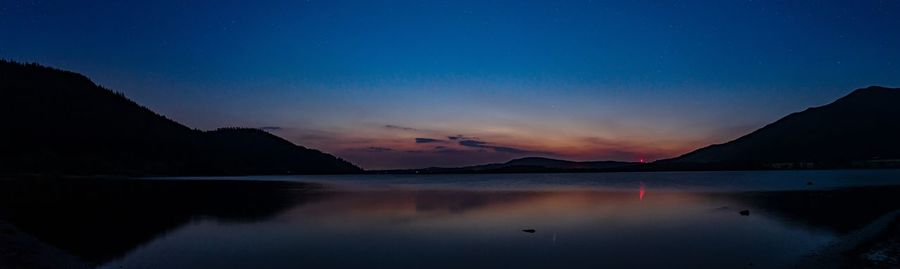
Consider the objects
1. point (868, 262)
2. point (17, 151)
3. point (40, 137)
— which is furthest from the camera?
point (40, 137)

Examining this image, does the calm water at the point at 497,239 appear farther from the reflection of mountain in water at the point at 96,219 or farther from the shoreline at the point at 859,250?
the shoreline at the point at 859,250

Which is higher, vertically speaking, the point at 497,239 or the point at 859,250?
the point at 859,250

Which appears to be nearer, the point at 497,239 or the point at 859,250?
the point at 859,250

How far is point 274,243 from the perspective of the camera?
102 ft

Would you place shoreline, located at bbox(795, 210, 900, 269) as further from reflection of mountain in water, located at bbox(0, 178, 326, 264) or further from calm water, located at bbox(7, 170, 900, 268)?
reflection of mountain in water, located at bbox(0, 178, 326, 264)

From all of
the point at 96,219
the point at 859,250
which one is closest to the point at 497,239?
the point at 859,250

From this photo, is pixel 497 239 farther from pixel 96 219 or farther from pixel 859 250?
pixel 96 219

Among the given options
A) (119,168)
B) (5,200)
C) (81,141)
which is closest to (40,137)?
(81,141)

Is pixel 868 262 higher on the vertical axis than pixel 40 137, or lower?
lower

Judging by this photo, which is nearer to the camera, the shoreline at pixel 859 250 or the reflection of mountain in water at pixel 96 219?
the shoreline at pixel 859 250

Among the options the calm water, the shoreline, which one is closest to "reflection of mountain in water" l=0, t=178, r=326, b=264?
the calm water

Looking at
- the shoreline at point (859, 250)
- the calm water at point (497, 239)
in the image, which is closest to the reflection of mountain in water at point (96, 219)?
the calm water at point (497, 239)

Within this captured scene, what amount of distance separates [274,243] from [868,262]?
30.2m

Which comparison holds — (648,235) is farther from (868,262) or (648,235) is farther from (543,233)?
(868,262)
